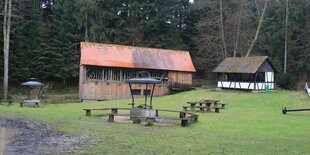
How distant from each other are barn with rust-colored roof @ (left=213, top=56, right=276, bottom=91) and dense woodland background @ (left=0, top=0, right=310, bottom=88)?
176 inches

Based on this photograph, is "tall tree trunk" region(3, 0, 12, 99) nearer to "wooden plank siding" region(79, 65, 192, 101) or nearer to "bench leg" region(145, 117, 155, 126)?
"wooden plank siding" region(79, 65, 192, 101)

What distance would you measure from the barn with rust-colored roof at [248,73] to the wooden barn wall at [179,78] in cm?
423

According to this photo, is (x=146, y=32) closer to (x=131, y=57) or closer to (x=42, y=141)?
(x=131, y=57)

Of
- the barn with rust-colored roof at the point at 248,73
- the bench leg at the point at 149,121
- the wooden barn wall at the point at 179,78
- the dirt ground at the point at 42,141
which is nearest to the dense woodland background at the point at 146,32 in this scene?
the barn with rust-colored roof at the point at 248,73

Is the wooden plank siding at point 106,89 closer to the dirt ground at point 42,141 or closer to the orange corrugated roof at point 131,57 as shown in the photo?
the orange corrugated roof at point 131,57

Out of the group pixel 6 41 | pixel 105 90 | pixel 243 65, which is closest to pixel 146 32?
pixel 105 90

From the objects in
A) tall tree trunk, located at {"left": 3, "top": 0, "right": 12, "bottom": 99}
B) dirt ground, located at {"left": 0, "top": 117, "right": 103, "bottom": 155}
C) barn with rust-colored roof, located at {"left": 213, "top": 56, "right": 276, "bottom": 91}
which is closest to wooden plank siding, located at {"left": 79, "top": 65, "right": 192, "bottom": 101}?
barn with rust-colored roof, located at {"left": 213, "top": 56, "right": 276, "bottom": 91}

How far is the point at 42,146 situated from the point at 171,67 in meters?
32.4

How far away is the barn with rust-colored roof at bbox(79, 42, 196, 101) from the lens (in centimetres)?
3744

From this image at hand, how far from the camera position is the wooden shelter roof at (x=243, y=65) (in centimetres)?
3712

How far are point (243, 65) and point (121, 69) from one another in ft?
41.5

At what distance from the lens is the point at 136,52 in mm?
41750

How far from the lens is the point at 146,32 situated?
52938mm

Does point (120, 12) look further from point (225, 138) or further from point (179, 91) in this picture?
point (225, 138)
